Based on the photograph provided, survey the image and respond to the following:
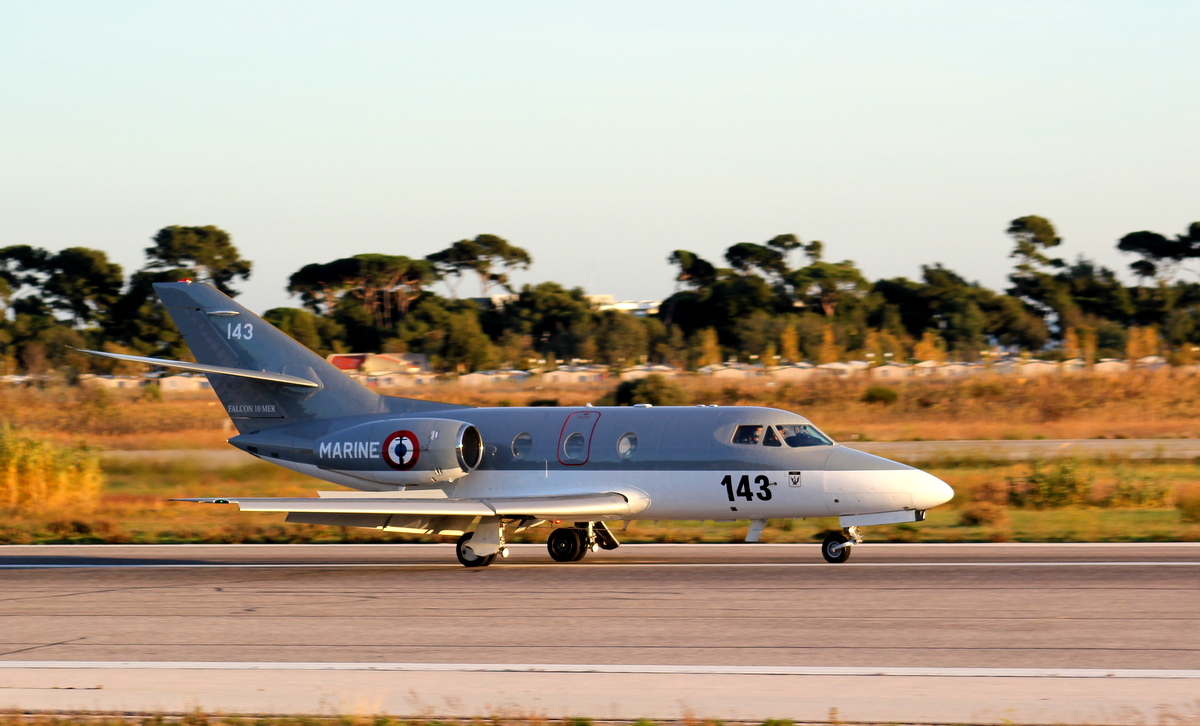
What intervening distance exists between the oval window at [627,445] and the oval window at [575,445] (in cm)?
54

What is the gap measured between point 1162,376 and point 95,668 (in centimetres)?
6573

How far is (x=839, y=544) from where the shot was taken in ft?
60.5

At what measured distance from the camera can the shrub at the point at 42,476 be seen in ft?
100

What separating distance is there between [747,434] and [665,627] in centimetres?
611

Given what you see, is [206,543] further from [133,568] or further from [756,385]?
[756,385]

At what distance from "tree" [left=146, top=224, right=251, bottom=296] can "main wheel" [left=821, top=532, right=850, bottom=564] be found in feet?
335

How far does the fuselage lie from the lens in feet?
59.6

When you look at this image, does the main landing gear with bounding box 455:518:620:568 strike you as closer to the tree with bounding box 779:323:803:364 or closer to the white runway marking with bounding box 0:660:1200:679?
the white runway marking with bounding box 0:660:1200:679

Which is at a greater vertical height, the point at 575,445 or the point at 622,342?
the point at 622,342

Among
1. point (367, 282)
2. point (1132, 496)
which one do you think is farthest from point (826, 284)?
point (1132, 496)

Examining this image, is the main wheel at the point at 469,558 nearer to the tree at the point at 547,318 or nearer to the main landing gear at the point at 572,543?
the main landing gear at the point at 572,543

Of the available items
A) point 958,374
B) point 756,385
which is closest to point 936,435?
point 756,385

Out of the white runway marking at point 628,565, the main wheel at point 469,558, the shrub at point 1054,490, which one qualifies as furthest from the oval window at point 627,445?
the shrub at point 1054,490

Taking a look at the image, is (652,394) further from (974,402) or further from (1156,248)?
(1156,248)
